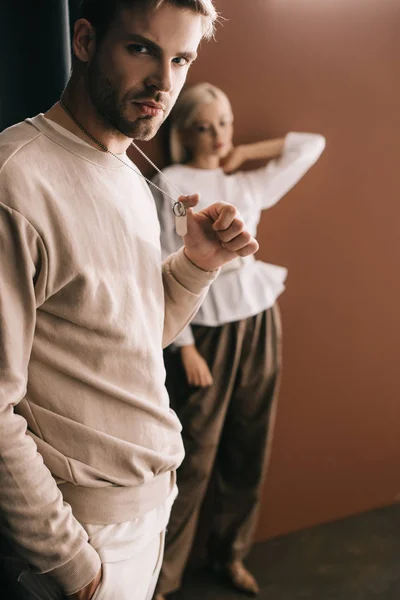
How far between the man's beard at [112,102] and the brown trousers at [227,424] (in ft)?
3.62

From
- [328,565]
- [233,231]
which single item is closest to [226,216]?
[233,231]

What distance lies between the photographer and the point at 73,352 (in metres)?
0.87

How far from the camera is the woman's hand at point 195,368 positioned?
188 cm

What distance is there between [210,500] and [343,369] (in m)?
0.70

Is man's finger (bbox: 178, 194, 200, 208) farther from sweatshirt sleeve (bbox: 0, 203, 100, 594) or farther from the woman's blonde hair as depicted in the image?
the woman's blonde hair

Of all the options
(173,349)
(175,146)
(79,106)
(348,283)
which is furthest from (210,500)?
Result: (79,106)

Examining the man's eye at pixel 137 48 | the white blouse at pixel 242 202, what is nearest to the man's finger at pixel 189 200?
the man's eye at pixel 137 48

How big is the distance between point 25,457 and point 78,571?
184 mm

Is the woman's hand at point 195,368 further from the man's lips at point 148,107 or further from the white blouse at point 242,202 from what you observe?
the man's lips at point 148,107

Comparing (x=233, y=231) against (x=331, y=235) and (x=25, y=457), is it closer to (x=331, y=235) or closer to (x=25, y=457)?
(x=25, y=457)

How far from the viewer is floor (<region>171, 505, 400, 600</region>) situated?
2158mm

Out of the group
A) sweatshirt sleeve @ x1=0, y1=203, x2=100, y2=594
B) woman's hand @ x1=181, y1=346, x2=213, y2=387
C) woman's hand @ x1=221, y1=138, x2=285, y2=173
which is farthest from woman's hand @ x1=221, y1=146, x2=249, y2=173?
sweatshirt sleeve @ x1=0, y1=203, x2=100, y2=594

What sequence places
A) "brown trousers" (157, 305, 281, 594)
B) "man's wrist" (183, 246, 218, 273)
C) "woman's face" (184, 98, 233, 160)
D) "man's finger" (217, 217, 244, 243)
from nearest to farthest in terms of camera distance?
1. "man's finger" (217, 217, 244, 243)
2. "man's wrist" (183, 246, 218, 273)
3. "woman's face" (184, 98, 233, 160)
4. "brown trousers" (157, 305, 281, 594)

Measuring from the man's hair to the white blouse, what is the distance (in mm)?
922
